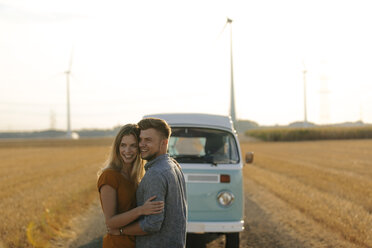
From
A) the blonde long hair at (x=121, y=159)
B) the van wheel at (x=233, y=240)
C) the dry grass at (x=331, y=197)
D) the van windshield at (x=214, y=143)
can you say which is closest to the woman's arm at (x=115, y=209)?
the blonde long hair at (x=121, y=159)

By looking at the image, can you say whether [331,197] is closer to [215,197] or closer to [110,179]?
[215,197]

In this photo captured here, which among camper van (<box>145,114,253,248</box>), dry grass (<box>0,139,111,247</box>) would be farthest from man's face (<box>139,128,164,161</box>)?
dry grass (<box>0,139,111,247</box>)

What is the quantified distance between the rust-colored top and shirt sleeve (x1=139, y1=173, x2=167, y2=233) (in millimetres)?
154

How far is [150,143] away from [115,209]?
46 centimetres

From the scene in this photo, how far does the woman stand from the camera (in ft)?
9.20

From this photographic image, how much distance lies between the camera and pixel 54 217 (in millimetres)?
9141

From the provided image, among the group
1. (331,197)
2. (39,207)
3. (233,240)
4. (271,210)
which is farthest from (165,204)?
(331,197)

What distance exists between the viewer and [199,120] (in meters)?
7.31

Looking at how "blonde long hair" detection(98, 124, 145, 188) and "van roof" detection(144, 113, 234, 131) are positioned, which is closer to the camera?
"blonde long hair" detection(98, 124, 145, 188)

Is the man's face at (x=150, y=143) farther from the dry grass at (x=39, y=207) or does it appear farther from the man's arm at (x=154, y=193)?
the dry grass at (x=39, y=207)

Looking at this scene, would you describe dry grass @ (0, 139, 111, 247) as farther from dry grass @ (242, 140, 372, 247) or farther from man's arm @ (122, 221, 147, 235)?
dry grass @ (242, 140, 372, 247)

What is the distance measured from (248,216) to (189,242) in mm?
2716

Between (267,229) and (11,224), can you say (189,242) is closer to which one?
(267,229)

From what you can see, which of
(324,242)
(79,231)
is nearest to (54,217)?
(79,231)
